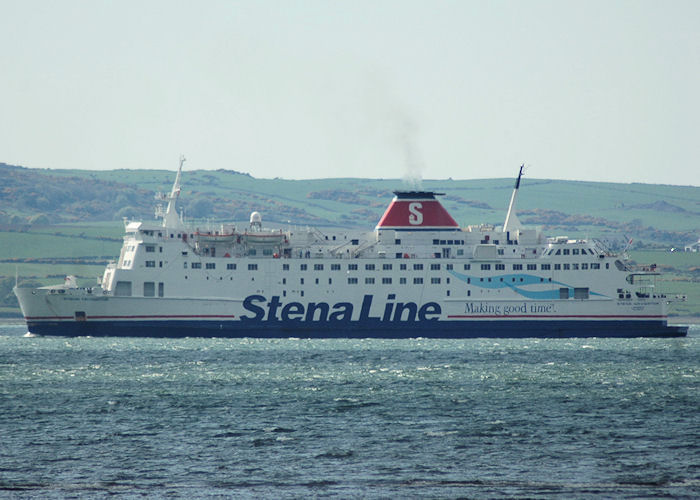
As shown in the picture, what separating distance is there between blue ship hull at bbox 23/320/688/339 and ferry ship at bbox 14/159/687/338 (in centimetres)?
5

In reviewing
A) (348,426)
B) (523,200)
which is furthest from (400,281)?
(523,200)

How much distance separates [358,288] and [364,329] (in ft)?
6.19

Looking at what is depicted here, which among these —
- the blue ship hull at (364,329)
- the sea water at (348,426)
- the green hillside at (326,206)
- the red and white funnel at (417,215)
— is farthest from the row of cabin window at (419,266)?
the green hillside at (326,206)

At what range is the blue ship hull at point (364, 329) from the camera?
2062 inches

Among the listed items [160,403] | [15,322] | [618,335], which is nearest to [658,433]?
[160,403]

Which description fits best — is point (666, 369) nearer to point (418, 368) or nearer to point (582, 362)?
point (582, 362)

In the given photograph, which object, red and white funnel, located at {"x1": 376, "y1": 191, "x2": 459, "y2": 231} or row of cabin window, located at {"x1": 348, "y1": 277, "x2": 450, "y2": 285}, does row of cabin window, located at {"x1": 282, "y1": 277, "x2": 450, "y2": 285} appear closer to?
row of cabin window, located at {"x1": 348, "y1": 277, "x2": 450, "y2": 285}

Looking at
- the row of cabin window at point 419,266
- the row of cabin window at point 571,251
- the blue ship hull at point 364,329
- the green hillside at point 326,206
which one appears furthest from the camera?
the green hillside at point 326,206

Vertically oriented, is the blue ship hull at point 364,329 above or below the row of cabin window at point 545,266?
below

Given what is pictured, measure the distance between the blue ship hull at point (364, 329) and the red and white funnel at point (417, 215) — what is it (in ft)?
15.0

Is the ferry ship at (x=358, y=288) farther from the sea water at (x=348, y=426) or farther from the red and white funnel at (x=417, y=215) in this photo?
the sea water at (x=348, y=426)

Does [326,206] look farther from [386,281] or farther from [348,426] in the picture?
[348,426]

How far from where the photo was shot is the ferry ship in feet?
172

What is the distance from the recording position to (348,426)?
2600cm
